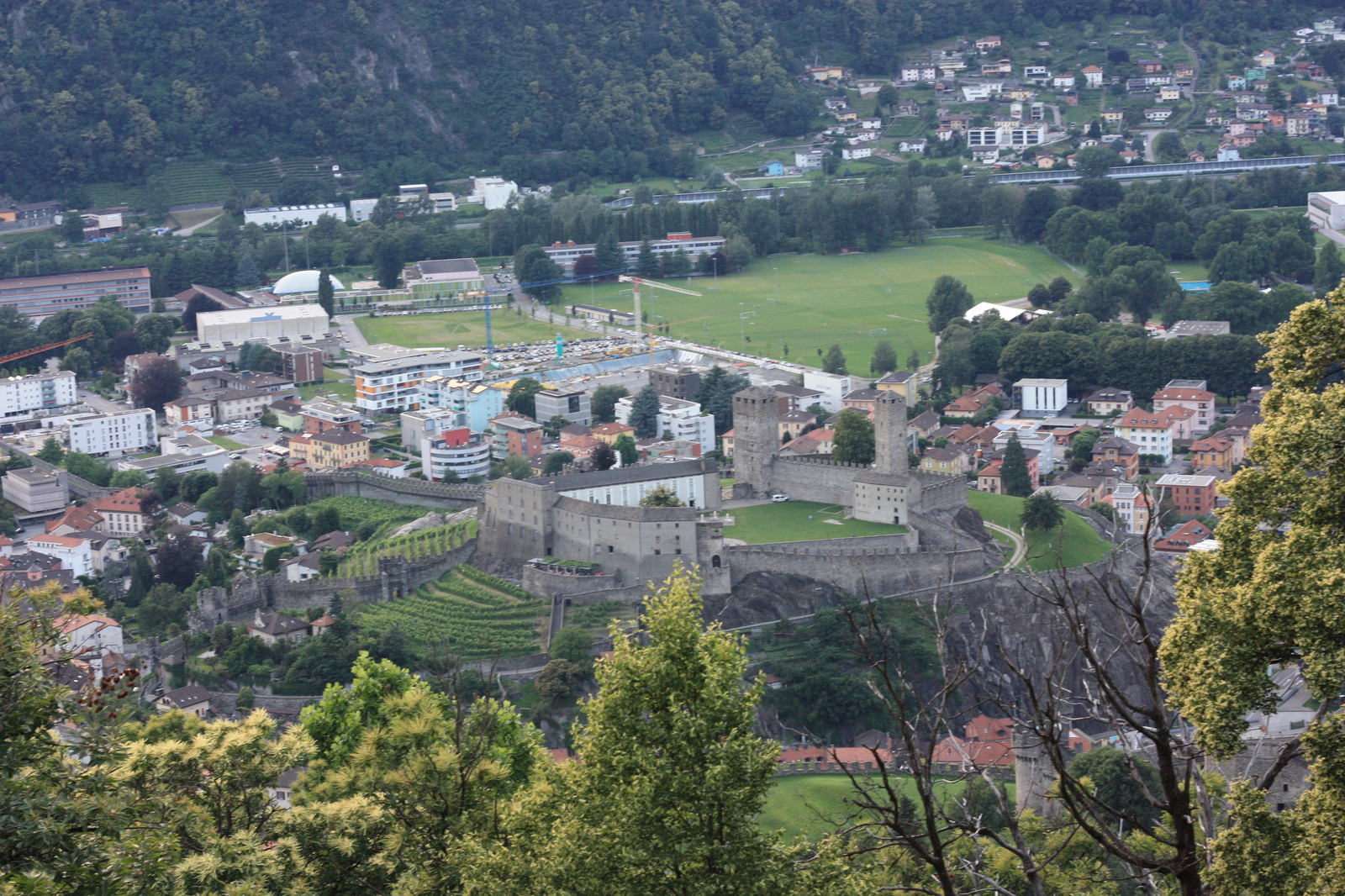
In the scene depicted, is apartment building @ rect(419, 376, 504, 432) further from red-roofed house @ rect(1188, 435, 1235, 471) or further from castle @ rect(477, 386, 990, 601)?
red-roofed house @ rect(1188, 435, 1235, 471)

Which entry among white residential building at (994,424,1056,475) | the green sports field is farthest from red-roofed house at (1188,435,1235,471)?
the green sports field

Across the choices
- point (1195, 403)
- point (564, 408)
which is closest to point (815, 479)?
point (564, 408)

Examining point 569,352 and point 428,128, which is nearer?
point 569,352

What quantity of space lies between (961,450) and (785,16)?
200ft

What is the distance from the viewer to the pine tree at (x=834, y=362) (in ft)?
152

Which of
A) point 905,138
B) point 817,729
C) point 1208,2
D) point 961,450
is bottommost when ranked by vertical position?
point 817,729

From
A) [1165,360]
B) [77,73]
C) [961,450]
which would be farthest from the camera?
[77,73]

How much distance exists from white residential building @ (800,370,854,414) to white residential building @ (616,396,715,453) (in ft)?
10.3

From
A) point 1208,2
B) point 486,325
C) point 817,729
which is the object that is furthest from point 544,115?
point 817,729

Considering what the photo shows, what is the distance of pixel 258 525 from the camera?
1384 inches

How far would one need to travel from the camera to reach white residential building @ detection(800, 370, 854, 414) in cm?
4312

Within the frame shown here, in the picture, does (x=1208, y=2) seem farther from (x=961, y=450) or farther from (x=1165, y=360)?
(x=961, y=450)

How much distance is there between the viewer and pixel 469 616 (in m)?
29.1

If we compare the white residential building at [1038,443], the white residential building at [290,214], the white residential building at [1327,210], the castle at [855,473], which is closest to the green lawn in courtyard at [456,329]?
the white residential building at [290,214]
